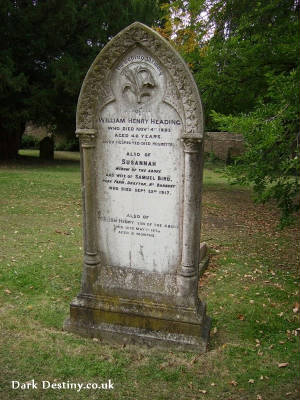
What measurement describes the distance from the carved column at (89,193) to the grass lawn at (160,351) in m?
0.98

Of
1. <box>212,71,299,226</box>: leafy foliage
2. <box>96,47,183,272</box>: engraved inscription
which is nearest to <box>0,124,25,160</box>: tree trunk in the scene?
<box>212,71,299,226</box>: leafy foliage

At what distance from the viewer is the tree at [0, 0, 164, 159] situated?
58.4 ft

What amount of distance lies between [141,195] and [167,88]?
1.17 m

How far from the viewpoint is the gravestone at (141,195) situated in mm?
3938

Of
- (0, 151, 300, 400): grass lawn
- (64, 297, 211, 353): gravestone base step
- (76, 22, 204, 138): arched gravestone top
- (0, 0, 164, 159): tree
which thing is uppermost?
(0, 0, 164, 159): tree

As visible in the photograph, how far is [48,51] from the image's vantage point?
1944 centimetres

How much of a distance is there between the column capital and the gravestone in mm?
10

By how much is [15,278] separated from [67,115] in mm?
15115

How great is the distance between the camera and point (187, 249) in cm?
411

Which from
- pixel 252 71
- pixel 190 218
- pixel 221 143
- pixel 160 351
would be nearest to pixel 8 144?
pixel 221 143

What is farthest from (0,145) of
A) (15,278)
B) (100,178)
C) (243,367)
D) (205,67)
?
(243,367)

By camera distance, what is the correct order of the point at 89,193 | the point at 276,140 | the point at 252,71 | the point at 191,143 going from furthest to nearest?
the point at 252,71, the point at 276,140, the point at 89,193, the point at 191,143

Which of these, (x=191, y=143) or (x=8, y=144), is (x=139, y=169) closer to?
(x=191, y=143)

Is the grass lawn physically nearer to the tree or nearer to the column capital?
the column capital
